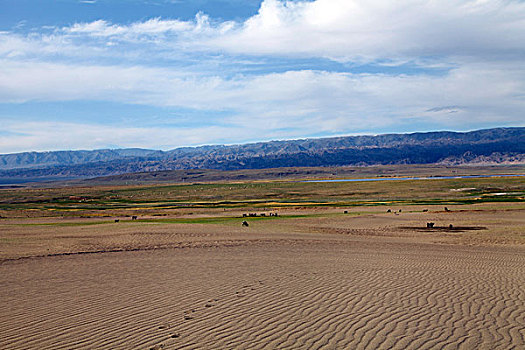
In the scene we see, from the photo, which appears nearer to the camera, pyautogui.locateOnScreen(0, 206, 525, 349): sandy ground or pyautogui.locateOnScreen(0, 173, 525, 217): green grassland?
pyautogui.locateOnScreen(0, 206, 525, 349): sandy ground

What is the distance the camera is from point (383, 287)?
1145 cm

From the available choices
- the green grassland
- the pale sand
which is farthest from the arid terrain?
the green grassland

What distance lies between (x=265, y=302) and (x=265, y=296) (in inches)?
22.5

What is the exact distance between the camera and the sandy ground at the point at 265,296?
7.65 m

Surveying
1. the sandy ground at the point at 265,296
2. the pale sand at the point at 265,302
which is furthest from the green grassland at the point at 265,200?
the pale sand at the point at 265,302

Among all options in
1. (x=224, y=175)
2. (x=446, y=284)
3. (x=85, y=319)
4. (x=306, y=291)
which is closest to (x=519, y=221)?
(x=446, y=284)

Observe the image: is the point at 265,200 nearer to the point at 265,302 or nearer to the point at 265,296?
the point at 265,296

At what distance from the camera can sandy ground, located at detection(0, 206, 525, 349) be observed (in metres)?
7.65

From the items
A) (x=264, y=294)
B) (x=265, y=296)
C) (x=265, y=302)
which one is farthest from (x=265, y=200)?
(x=265, y=302)

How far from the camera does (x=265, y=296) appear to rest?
10609 millimetres

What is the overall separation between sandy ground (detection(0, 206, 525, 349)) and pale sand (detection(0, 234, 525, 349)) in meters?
0.03

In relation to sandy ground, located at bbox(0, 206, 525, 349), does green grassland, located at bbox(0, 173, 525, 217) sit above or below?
below

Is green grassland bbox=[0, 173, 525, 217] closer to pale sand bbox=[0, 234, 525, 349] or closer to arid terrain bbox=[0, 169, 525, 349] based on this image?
arid terrain bbox=[0, 169, 525, 349]

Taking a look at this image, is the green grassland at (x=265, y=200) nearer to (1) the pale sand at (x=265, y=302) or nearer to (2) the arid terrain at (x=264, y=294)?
(2) the arid terrain at (x=264, y=294)
